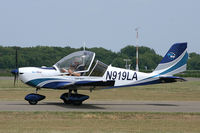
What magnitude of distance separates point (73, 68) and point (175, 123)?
21.0 ft

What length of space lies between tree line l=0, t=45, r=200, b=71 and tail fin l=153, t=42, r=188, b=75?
227ft

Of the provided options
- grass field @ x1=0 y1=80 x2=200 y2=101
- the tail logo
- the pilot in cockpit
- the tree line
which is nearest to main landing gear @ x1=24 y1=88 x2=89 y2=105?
the pilot in cockpit

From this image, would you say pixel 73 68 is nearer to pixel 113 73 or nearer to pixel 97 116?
pixel 113 73

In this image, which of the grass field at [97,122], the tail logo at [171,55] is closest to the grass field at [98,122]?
the grass field at [97,122]

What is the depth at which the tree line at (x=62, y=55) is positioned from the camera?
299 feet

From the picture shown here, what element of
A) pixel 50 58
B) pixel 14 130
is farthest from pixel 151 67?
pixel 14 130

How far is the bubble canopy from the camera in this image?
1864 centimetres

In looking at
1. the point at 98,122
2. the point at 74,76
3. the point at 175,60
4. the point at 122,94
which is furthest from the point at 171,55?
the point at 122,94

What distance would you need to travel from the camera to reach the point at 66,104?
19.3 meters

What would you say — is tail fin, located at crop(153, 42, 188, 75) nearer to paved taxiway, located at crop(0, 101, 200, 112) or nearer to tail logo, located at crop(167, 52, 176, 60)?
tail logo, located at crop(167, 52, 176, 60)

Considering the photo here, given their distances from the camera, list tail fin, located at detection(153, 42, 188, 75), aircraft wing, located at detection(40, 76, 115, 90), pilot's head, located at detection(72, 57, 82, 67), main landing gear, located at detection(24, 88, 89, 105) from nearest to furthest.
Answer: aircraft wing, located at detection(40, 76, 115, 90) → main landing gear, located at detection(24, 88, 89, 105) → pilot's head, located at detection(72, 57, 82, 67) → tail fin, located at detection(153, 42, 188, 75)

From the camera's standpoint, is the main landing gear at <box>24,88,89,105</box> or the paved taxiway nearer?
the paved taxiway

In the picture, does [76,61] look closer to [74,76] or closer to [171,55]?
[74,76]

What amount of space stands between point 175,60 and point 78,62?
5.00 meters
